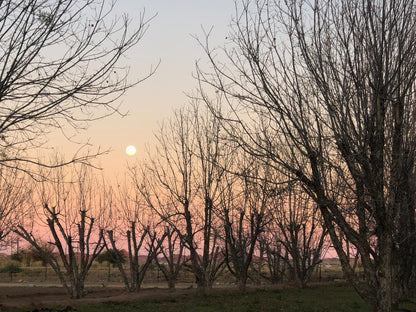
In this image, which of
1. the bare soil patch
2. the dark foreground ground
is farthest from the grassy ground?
the bare soil patch

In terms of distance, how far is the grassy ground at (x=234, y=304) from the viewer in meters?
18.3

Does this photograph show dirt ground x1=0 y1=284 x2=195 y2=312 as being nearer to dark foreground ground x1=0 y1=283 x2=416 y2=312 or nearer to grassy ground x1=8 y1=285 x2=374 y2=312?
dark foreground ground x1=0 y1=283 x2=416 y2=312

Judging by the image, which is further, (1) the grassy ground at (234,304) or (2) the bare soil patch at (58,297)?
(2) the bare soil patch at (58,297)

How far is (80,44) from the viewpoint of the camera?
7867 millimetres

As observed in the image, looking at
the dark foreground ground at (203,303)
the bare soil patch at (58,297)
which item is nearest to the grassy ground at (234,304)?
the dark foreground ground at (203,303)

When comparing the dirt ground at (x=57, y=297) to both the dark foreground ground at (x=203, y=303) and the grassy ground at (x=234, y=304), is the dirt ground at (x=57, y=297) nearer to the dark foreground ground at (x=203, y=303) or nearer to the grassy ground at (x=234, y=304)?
the dark foreground ground at (x=203, y=303)

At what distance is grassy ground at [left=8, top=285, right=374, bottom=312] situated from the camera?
1830 cm

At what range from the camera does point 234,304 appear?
782 inches

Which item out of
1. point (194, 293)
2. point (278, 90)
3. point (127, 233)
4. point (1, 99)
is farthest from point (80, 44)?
point (127, 233)

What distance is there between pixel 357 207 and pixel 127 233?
66.2ft

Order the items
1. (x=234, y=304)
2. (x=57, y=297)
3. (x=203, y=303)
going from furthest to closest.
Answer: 1. (x=57, y=297)
2. (x=203, y=303)
3. (x=234, y=304)

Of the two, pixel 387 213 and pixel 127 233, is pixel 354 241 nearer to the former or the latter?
pixel 387 213

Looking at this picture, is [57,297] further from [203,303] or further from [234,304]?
[234,304]

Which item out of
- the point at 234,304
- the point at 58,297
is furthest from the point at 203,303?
the point at 58,297
